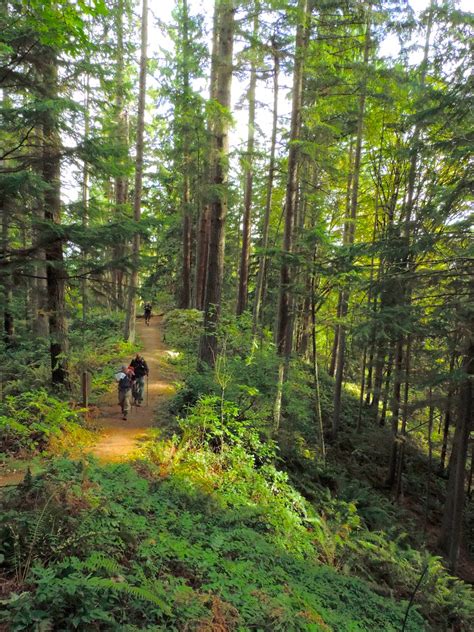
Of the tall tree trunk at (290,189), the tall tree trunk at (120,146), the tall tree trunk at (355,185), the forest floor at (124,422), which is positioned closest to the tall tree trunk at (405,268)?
the tall tree trunk at (355,185)

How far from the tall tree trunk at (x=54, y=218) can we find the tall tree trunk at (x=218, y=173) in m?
3.58

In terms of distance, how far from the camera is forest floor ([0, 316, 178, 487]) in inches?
237

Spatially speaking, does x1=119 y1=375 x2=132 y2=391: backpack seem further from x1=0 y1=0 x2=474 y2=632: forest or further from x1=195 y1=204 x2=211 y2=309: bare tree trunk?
x1=195 y1=204 x2=211 y2=309: bare tree trunk

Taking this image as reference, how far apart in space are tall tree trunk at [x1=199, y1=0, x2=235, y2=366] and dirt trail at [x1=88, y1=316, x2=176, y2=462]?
7.08 ft

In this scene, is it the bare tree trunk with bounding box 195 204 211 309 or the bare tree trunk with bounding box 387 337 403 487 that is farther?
the bare tree trunk with bounding box 195 204 211 309

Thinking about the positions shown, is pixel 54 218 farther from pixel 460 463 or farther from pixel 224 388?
pixel 460 463

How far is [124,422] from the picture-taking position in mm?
9391

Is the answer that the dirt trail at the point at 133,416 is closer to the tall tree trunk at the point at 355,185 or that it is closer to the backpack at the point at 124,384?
the backpack at the point at 124,384

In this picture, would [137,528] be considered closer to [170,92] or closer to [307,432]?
[307,432]

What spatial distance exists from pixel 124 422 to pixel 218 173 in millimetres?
6823

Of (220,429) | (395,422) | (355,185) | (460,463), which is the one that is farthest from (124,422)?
(355,185)

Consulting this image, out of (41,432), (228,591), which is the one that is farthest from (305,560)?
(41,432)

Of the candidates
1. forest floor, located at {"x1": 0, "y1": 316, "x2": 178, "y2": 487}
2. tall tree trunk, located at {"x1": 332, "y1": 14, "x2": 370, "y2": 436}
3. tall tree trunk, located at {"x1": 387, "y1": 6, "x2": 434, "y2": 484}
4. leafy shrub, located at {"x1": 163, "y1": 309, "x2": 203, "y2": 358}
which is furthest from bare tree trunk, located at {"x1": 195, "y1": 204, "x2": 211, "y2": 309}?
tall tree trunk, located at {"x1": 387, "y1": 6, "x2": 434, "y2": 484}

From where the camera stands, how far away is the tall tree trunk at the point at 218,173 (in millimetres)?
9227
